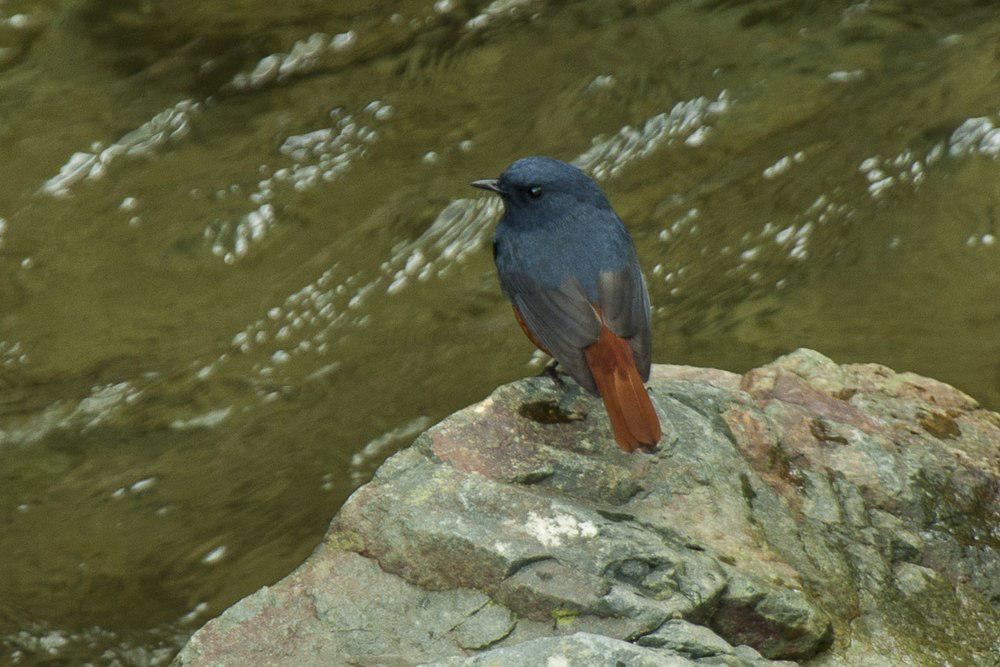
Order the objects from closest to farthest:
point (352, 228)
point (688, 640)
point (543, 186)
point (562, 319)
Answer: point (688, 640) → point (562, 319) → point (543, 186) → point (352, 228)

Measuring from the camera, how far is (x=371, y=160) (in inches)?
316

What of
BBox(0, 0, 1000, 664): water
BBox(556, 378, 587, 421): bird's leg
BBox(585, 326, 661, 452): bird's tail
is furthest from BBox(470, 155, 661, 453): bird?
BBox(0, 0, 1000, 664): water

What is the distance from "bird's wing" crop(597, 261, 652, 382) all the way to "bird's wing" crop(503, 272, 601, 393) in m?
0.06

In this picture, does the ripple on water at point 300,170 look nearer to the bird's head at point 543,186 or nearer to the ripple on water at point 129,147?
the ripple on water at point 129,147

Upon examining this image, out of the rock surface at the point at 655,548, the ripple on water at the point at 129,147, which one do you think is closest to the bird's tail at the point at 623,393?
the rock surface at the point at 655,548

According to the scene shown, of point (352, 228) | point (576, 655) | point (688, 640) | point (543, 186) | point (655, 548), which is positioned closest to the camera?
point (576, 655)

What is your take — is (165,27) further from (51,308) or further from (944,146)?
(944,146)

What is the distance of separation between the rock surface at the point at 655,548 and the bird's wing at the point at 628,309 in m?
0.24

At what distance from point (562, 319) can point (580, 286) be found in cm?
18

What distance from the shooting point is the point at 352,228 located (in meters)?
7.71

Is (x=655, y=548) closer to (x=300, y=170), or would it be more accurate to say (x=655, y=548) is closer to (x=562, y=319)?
(x=562, y=319)

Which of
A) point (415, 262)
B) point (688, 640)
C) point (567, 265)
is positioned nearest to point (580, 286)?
point (567, 265)

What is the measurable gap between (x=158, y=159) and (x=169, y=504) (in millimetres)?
2445

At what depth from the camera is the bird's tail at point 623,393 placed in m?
3.81
